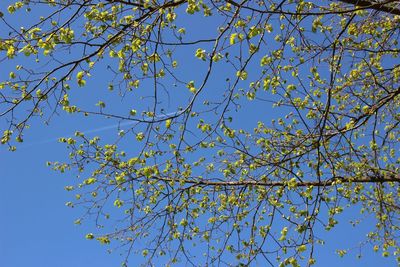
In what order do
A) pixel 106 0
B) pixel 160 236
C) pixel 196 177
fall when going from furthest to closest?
pixel 196 177 → pixel 160 236 → pixel 106 0

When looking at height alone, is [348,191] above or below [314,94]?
below

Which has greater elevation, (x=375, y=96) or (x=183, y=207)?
(x=375, y=96)

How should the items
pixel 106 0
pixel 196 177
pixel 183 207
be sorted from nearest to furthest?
pixel 106 0 → pixel 183 207 → pixel 196 177

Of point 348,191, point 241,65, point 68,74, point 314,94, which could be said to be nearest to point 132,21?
point 68,74

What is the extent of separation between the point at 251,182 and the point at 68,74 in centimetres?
369

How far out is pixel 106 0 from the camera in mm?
Answer: 5609

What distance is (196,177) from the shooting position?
27.6ft

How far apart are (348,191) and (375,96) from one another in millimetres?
1663

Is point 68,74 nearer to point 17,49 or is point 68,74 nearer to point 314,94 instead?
point 17,49

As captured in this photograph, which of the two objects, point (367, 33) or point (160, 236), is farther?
point (367, 33)

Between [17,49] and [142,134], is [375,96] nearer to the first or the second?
[142,134]

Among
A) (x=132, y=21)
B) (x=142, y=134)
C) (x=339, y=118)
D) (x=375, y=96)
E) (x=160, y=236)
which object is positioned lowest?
(x=160, y=236)

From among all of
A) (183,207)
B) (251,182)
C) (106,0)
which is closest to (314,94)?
(251,182)

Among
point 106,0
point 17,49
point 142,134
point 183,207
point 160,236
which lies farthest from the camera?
point 183,207
